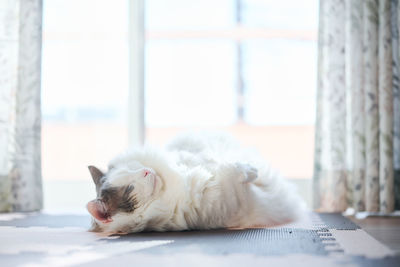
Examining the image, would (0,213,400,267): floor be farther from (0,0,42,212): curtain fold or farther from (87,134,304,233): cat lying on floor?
(0,0,42,212): curtain fold

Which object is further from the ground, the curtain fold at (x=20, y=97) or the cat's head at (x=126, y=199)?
the curtain fold at (x=20, y=97)

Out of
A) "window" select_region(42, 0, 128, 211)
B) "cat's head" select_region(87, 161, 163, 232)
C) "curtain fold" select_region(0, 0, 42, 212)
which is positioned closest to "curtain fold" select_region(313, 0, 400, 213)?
"cat's head" select_region(87, 161, 163, 232)

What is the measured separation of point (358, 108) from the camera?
7.06ft

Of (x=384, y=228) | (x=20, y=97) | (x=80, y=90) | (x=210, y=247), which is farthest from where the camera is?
(x=80, y=90)

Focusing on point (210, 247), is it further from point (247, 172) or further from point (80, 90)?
point (80, 90)

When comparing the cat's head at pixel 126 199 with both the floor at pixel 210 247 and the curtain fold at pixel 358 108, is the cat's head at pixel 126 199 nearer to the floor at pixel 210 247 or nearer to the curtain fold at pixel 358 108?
the floor at pixel 210 247

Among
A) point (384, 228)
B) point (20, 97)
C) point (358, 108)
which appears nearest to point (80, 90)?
point (20, 97)

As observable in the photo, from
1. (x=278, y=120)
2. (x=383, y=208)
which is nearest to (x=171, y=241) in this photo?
(x=383, y=208)

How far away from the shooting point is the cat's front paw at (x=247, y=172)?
1665mm

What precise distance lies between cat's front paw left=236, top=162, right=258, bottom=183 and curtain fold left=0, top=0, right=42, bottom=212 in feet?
4.05

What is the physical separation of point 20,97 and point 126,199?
1196mm

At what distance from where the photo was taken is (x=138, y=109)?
108 inches

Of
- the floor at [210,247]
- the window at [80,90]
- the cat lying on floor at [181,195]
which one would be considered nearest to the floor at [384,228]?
the floor at [210,247]

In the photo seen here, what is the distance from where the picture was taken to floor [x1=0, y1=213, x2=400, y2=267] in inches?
42.2
